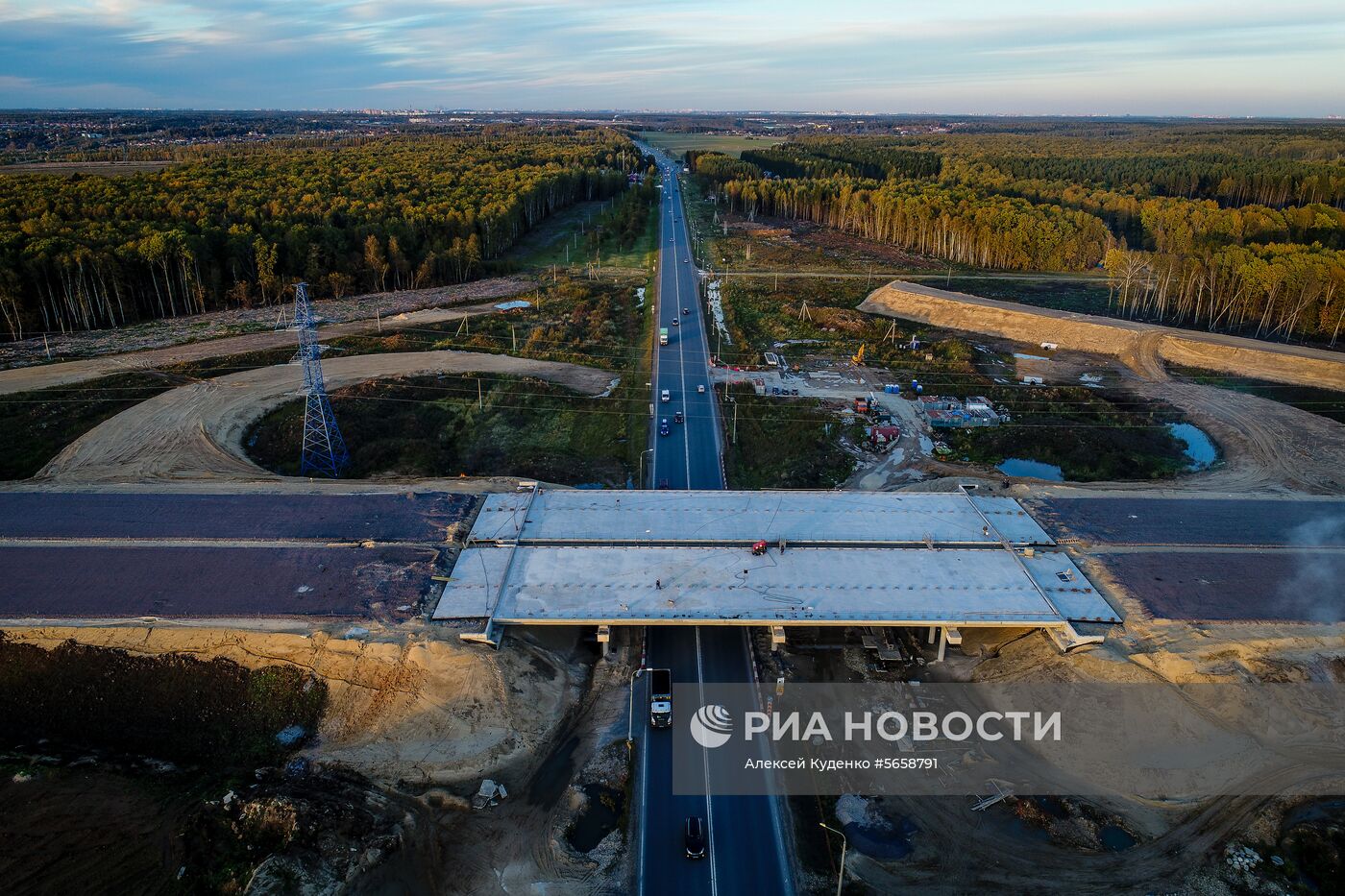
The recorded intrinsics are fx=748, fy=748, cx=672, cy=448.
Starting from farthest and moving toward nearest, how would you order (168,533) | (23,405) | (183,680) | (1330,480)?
1. (23,405)
2. (1330,480)
3. (168,533)
4. (183,680)

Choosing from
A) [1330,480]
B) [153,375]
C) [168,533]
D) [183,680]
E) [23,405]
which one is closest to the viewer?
[183,680]

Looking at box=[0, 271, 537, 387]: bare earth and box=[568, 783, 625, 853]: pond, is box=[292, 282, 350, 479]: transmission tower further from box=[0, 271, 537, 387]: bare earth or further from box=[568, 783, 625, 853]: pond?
box=[568, 783, 625, 853]: pond

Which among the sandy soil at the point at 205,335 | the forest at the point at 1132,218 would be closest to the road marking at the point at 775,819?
the sandy soil at the point at 205,335

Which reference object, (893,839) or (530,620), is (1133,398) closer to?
(893,839)

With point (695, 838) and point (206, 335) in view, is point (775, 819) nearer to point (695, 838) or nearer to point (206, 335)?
point (695, 838)

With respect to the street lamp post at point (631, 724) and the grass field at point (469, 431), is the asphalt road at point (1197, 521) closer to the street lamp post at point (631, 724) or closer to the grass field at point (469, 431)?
the street lamp post at point (631, 724)

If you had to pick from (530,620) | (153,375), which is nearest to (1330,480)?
(530,620)

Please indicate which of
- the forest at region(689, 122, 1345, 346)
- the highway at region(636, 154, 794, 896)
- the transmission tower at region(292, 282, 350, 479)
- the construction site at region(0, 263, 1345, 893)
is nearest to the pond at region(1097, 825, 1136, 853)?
the construction site at region(0, 263, 1345, 893)
